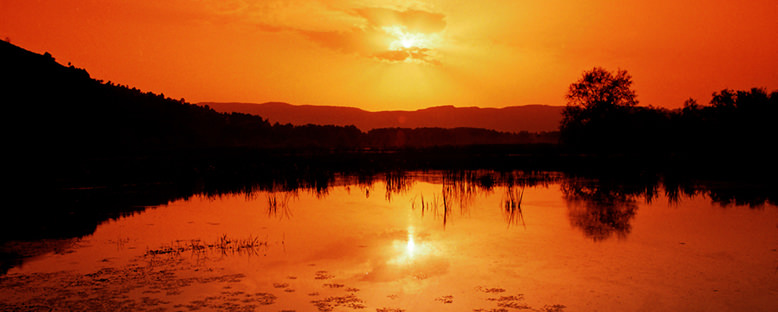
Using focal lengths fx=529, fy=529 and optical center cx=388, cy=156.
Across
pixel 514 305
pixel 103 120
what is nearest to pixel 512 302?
pixel 514 305

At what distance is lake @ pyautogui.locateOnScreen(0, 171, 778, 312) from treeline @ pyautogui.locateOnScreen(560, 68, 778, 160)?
27546 millimetres

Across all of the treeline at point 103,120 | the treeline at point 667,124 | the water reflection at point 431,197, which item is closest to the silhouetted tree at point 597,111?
the treeline at point 667,124

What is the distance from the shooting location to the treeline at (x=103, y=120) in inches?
1849

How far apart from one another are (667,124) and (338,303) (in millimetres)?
57788

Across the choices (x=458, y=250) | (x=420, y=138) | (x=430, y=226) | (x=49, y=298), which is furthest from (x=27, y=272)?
(x=420, y=138)

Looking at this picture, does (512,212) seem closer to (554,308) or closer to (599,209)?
(599,209)

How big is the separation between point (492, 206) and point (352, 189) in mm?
8370

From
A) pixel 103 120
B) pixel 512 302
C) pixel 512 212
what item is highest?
pixel 103 120

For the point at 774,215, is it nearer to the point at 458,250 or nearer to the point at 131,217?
the point at 458,250

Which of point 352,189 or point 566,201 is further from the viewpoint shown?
point 352,189

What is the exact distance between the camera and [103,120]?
65.4 metres

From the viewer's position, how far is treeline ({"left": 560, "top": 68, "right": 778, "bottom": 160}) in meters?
43.3

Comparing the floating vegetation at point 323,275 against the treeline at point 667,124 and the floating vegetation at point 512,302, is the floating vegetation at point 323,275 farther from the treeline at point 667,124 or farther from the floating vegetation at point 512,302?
the treeline at point 667,124

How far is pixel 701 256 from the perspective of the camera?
11.3m
